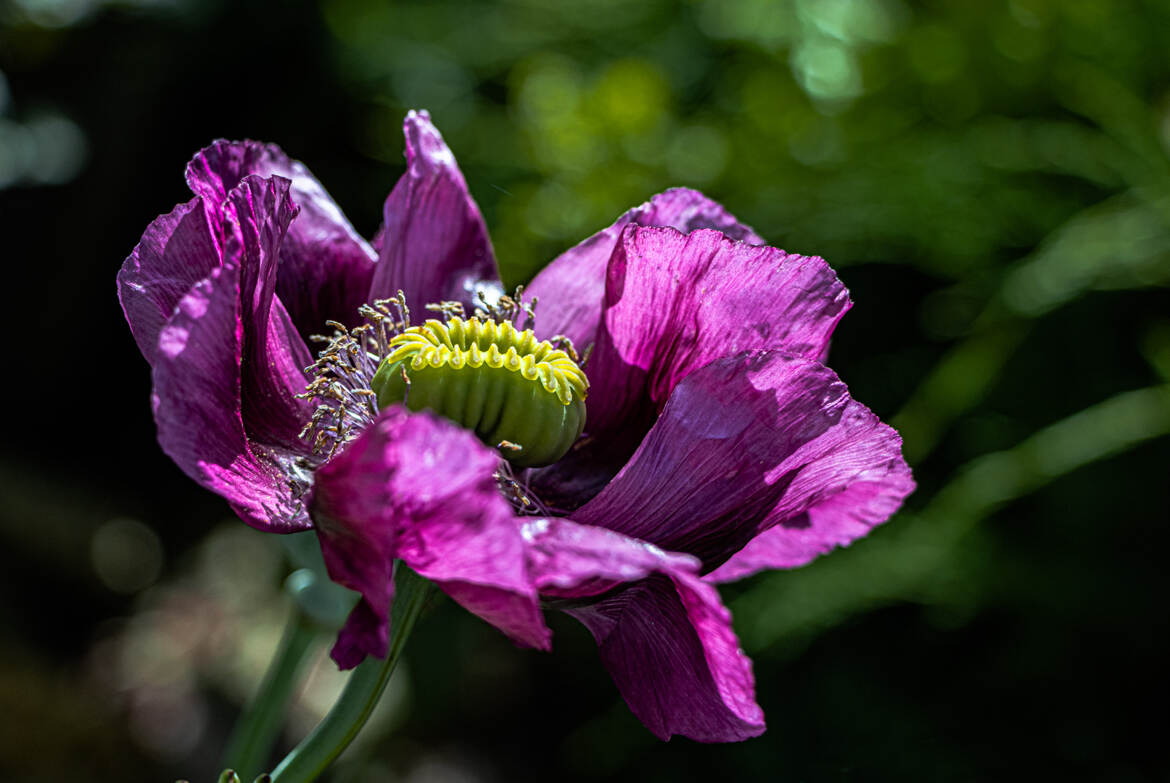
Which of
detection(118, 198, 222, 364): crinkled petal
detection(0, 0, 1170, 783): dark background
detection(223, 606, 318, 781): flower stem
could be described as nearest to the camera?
detection(118, 198, 222, 364): crinkled petal

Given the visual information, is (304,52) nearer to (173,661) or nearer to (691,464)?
(173,661)

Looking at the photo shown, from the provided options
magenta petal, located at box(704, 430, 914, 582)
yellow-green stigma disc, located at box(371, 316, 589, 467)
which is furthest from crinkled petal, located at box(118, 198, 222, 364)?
magenta petal, located at box(704, 430, 914, 582)

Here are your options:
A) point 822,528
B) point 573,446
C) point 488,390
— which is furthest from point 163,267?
point 822,528

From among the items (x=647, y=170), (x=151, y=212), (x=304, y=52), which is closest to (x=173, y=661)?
(x=151, y=212)

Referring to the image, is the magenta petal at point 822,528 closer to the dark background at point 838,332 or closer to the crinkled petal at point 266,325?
the crinkled petal at point 266,325

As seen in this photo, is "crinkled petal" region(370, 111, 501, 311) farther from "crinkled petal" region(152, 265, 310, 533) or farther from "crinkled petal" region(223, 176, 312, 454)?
"crinkled petal" region(152, 265, 310, 533)

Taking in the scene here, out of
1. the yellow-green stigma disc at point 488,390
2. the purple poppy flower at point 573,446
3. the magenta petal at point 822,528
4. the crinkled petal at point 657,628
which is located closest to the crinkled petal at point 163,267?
the purple poppy flower at point 573,446

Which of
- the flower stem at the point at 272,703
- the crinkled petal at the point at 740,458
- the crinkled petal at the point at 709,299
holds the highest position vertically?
the crinkled petal at the point at 709,299

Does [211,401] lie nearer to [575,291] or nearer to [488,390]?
[488,390]
